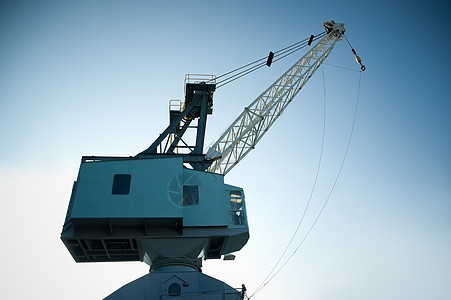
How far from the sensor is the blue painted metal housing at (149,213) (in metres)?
24.5

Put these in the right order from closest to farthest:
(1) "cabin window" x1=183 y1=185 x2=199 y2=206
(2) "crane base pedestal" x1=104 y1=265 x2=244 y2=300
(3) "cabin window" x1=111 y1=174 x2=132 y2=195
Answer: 1. (2) "crane base pedestal" x1=104 y1=265 x2=244 y2=300
2. (3) "cabin window" x1=111 y1=174 x2=132 y2=195
3. (1) "cabin window" x1=183 y1=185 x2=199 y2=206

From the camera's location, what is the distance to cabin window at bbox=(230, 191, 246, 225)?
27344mm

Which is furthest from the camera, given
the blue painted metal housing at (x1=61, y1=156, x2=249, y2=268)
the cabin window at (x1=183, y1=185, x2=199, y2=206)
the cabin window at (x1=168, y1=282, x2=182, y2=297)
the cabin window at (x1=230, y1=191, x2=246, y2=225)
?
the cabin window at (x1=230, y1=191, x2=246, y2=225)

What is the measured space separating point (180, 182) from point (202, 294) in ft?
22.6

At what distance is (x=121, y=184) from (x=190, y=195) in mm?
4359

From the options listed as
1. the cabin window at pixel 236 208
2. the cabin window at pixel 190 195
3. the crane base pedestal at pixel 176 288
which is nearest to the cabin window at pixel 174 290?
the crane base pedestal at pixel 176 288

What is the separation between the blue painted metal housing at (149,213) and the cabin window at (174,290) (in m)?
2.48

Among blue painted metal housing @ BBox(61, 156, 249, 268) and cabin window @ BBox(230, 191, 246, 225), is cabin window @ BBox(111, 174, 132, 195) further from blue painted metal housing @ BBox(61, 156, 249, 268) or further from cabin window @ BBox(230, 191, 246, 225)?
cabin window @ BBox(230, 191, 246, 225)

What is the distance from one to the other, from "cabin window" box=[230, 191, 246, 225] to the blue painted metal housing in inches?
2.7

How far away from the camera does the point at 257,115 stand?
36125 mm

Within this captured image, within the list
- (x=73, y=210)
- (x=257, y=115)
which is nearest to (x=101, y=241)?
(x=73, y=210)

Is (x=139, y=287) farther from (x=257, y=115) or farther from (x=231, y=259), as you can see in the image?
(x=257, y=115)

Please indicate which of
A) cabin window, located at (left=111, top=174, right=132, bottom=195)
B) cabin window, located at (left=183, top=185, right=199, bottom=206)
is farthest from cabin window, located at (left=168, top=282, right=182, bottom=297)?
cabin window, located at (left=111, top=174, right=132, bottom=195)

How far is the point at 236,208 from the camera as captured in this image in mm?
27781
